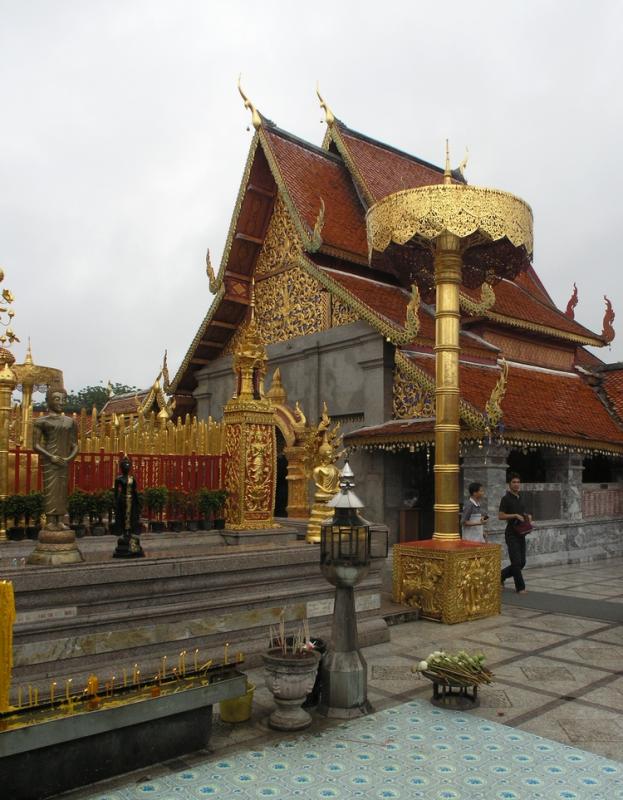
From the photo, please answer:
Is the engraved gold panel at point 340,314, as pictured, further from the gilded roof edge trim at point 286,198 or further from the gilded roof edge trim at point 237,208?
the gilded roof edge trim at point 237,208

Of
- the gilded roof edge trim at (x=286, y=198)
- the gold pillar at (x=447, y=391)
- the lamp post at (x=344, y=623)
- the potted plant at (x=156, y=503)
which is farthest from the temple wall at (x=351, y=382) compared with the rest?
the lamp post at (x=344, y=623)

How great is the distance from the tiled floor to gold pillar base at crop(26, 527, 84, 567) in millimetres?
1690

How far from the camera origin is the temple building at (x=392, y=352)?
11.4 metres

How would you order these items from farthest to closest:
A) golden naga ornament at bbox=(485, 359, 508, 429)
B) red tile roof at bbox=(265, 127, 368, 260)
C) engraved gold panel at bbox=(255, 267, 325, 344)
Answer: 1. engraved gold panel at bbox=(255, 267, 325, 344)
2. red tile roof at bbox=(265, 127, 368, 260)
3. golden naga ornament at bbox=(485, 359, 508, 429)

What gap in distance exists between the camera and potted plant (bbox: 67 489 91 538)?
6.51 meters

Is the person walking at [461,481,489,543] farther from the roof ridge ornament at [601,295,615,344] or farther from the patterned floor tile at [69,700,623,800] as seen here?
the roof ridge ornament at [601,295,615,344]

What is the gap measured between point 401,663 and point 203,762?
245 centimetres

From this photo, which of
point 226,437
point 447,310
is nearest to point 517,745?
point 226,437

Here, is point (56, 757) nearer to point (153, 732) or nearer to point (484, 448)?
point (153, 732)

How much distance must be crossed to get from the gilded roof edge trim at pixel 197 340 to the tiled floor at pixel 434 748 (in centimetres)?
1107

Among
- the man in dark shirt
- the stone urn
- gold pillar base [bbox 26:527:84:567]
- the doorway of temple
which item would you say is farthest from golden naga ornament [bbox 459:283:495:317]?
the stone urn

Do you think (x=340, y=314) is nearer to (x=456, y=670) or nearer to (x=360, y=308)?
(x=360, y=308)

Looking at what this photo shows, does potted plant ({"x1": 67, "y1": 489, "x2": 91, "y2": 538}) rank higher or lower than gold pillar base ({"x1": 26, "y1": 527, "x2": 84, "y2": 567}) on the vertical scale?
higher

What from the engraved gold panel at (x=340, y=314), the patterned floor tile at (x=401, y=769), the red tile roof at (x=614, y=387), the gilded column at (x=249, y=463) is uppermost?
the engraved gold panel at (x=340, y=314)
